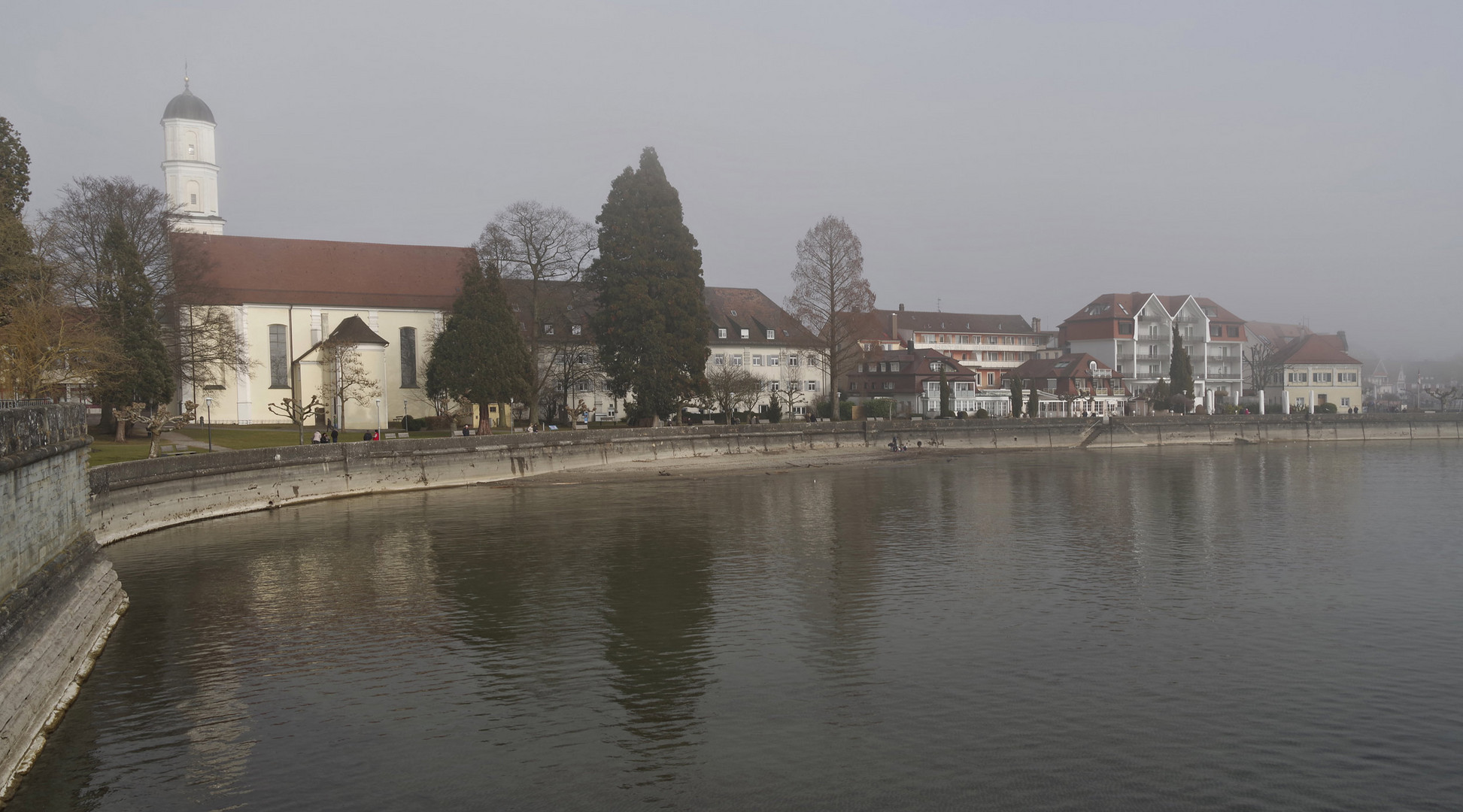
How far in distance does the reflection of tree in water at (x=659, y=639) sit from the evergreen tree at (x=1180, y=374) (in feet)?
264

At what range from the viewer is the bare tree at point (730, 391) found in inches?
2739

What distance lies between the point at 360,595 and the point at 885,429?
166ft

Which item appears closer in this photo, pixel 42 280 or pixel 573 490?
pixel 42 280

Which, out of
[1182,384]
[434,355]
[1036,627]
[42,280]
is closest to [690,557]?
[1036,627]

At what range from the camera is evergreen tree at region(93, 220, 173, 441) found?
45656 mm

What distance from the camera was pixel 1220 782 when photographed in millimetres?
12086

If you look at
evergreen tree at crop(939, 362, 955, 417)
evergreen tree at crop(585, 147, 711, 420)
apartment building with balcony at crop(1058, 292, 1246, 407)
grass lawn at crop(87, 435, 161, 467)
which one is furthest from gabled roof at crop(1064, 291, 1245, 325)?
grass lawn at crop(87, 435, 161, 467)

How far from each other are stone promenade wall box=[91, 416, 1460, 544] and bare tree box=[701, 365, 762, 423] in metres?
5.38

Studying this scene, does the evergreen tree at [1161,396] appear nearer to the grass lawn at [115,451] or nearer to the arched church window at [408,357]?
the arched church window at [408,357]

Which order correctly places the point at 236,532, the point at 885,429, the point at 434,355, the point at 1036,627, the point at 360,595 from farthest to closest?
the point at 885,429 < the point at 434,355 < the point at 236,532 < the point at 360,595 < the point at 1036,627

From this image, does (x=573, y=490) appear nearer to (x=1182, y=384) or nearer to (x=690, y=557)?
(x=690, y=557)

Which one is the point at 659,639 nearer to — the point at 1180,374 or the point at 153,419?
the point at 153,419

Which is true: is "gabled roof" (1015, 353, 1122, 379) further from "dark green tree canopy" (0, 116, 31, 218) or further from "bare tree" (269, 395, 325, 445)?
"dark green tree canopy" (0, 116, 31, 218)

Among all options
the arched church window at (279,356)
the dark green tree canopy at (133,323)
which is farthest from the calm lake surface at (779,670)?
the arched church window at (279,356)
